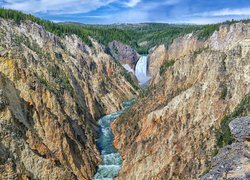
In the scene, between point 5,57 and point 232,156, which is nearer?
point 232,156

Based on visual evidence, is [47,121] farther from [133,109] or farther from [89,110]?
[89,110]

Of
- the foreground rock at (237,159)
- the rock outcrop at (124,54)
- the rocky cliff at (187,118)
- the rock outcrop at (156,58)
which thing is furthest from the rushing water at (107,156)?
the rock outcrop at (124,54)

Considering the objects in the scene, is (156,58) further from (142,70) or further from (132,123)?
(132,123)

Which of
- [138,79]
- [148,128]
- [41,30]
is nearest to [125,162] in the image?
[148,128]

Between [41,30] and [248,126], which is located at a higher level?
[41,30]

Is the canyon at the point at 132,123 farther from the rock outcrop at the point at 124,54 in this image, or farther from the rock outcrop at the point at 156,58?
the rock outcrop at the point at 124,54

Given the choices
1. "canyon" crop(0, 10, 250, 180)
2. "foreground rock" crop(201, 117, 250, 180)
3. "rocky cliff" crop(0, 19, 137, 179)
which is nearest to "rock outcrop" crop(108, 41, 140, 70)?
"rocky cliff" crop(0, 19, 137, 179)
